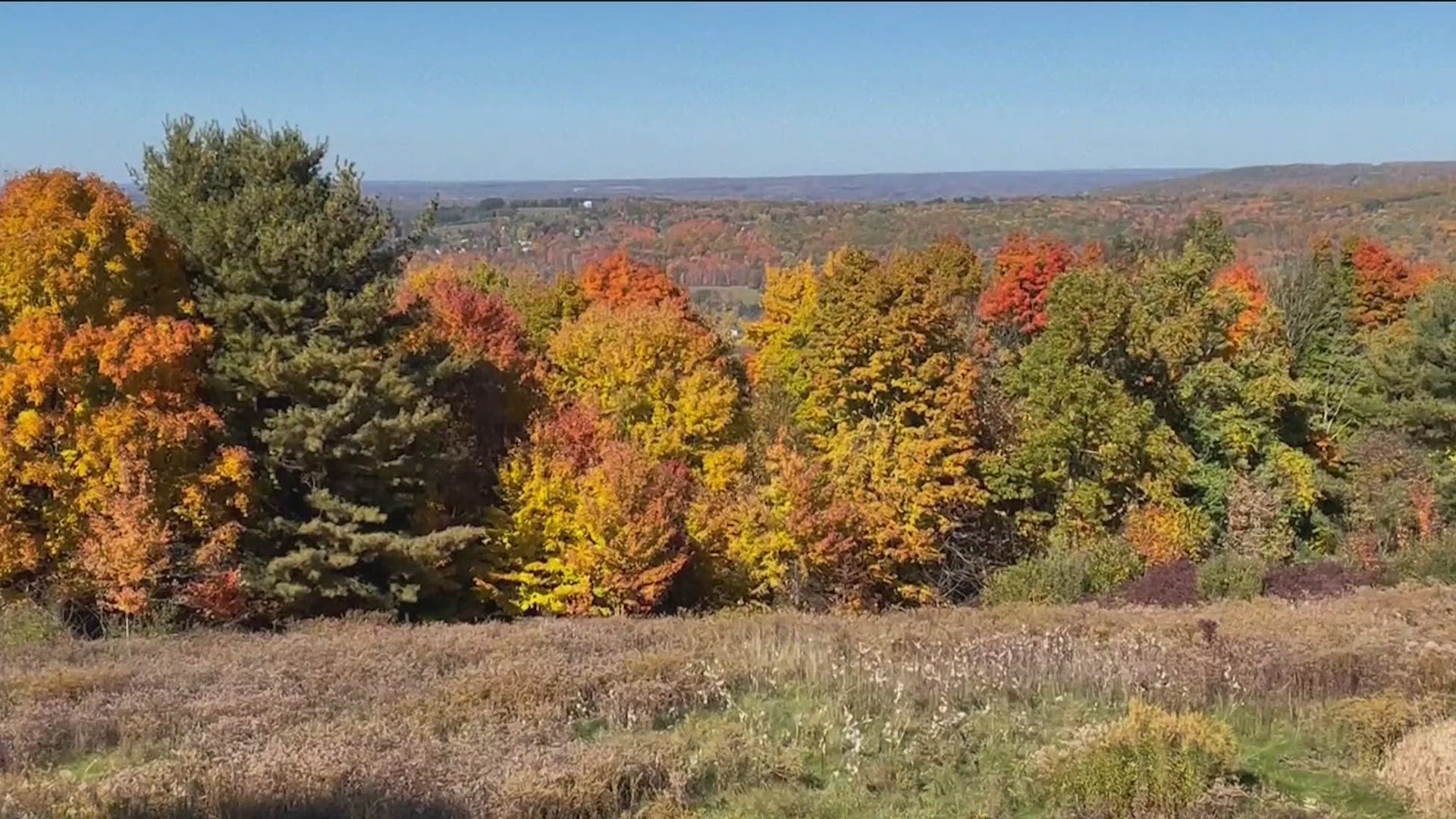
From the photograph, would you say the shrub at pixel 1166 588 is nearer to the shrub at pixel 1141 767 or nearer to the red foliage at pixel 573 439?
the red foliage at pixel 573 439

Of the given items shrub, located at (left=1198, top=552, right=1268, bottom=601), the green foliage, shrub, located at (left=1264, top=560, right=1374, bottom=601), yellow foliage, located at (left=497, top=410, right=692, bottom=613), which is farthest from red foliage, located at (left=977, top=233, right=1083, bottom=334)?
yellow foliage, located at (left=497, top=410, right=692, bottom=613)

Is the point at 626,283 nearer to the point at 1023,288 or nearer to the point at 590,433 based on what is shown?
the point at 1023,288

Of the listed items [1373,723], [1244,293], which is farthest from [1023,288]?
[1373,723]

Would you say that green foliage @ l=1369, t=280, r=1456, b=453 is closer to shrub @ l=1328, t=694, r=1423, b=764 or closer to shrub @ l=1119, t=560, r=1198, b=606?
shrub @ l=1119, t=560, r=1198, b=606

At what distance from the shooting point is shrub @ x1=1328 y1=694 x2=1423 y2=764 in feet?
29.8

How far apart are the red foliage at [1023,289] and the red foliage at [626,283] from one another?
13.0 m

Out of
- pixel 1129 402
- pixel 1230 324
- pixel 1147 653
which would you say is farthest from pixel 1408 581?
pixel 1230 324

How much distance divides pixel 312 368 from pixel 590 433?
685 cm

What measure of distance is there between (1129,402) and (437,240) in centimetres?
6995

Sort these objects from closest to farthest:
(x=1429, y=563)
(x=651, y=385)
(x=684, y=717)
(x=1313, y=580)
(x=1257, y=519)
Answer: (x=684, y=717), (x=1429, y=563), (x=1313, y=580), (x=651, y=385), (x=1257, y=519)

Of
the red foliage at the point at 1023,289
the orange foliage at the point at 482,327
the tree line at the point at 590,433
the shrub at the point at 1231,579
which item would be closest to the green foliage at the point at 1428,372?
the tree line at the point at 590,433

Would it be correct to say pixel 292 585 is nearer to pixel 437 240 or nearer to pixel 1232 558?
pixel 1232 558

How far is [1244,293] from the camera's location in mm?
38625

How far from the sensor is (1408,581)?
21.9m
